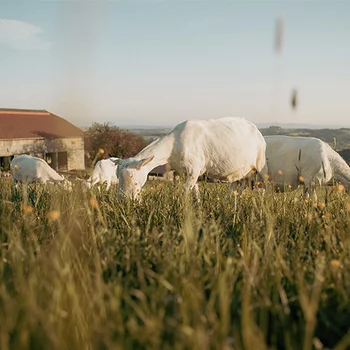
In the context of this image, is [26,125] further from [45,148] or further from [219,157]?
[219,157]

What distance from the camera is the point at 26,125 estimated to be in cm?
4559

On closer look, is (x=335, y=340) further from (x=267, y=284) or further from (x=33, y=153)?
(x=33, y=153)

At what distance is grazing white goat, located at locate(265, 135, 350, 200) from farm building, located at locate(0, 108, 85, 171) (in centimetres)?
3201

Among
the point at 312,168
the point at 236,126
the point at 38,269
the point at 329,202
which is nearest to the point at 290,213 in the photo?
the point at 329,202

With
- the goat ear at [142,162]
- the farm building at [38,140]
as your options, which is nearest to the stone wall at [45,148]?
the farm building at [38,140]

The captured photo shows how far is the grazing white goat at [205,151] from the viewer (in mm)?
7051

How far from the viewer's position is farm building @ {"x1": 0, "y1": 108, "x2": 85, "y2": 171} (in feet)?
137

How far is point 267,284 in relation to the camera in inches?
80.2

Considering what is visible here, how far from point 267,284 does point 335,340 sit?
39 cm

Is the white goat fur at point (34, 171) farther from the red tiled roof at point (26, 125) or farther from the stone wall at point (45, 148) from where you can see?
the stone wall at point (45, 148)

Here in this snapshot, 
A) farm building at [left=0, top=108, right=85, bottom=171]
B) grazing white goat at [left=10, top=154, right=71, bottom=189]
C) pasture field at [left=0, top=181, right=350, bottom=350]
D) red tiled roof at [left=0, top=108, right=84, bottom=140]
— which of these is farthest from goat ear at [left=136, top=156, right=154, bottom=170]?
farm building at [left=0, top=108, right=85, bottom=171]

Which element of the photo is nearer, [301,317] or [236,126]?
[301,317]

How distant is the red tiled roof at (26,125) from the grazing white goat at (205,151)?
33.3m

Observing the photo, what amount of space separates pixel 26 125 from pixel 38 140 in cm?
340
